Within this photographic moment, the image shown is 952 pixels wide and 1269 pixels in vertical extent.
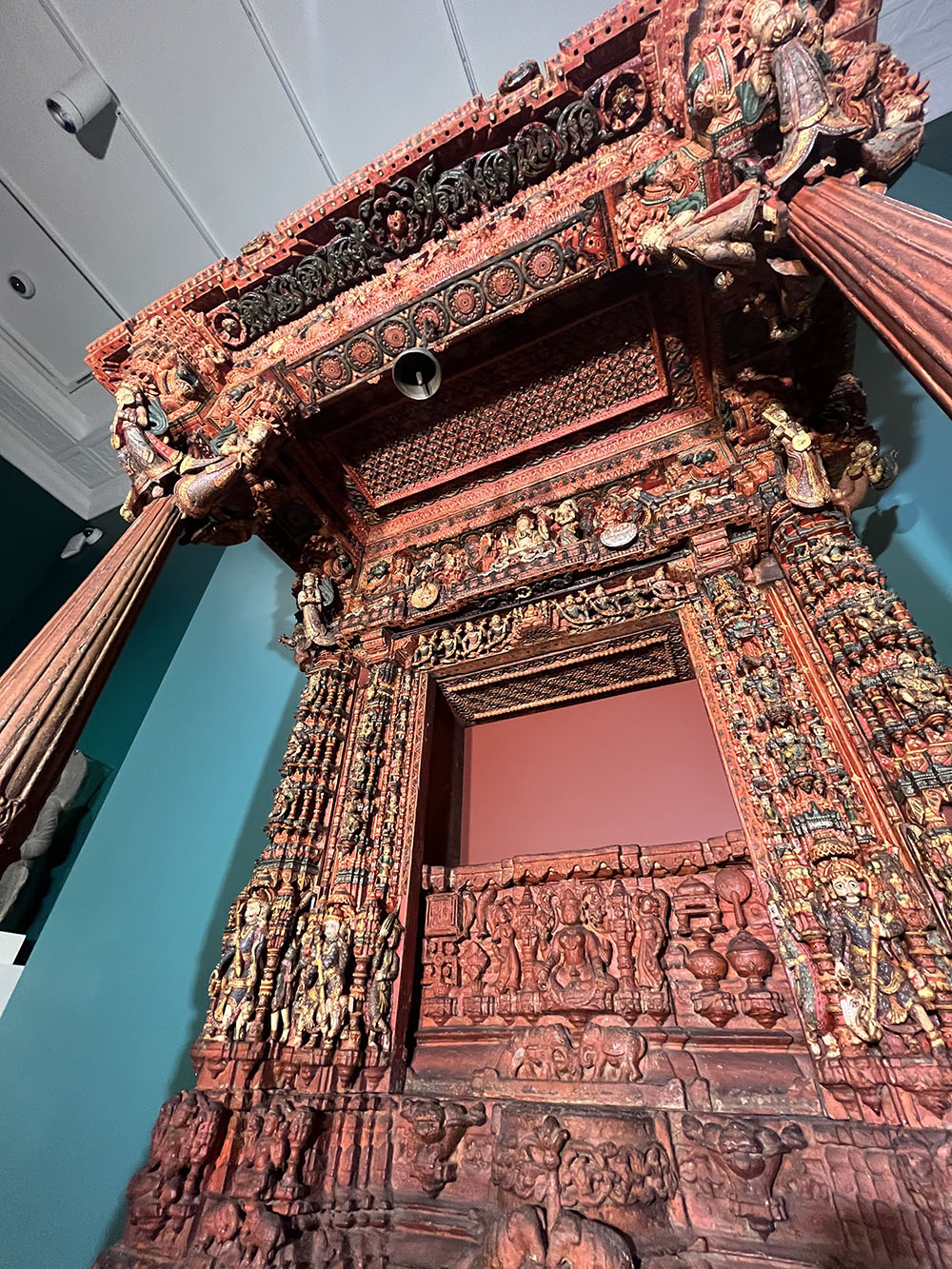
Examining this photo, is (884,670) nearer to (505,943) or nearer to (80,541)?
(505,943)

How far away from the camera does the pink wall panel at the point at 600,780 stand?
3334 millimetres

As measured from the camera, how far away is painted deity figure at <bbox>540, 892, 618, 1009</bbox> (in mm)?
2670

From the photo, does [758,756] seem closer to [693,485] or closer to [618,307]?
[693,485]

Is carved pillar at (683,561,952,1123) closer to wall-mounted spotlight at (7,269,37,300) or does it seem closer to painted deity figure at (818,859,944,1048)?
painted deity figure at (818,859,944,1048)

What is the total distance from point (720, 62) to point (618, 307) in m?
1.24

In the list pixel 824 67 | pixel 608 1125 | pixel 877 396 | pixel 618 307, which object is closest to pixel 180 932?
pixel 608 1125

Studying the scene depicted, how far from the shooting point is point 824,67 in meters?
2.46

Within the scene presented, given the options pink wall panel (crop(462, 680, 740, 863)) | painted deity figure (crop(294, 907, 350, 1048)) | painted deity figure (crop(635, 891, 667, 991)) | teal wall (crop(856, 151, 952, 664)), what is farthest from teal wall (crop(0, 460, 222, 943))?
teal wall (crop(856, 151, 952, 664))

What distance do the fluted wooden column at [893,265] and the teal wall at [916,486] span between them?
2578 millimetres

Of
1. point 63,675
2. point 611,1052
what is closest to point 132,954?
point 63,675

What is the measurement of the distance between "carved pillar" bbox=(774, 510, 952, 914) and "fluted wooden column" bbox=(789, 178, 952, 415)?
4.68ft

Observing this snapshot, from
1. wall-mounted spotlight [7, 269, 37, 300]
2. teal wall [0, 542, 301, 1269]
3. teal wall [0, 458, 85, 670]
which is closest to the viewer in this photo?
teal wall [0, 542, 301, 1269]

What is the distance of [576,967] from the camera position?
9.14 feet

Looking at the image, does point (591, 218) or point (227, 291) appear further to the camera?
point (227, 291)
